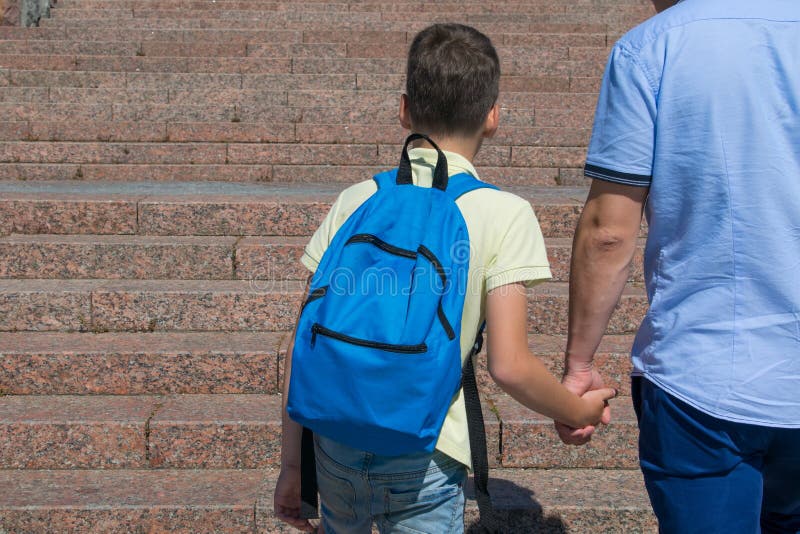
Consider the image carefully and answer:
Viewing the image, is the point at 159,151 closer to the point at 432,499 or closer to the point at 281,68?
the point at 281,68

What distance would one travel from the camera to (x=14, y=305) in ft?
14.1

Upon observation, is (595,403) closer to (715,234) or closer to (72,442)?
(715,234)

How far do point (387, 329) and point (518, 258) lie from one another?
317 mm

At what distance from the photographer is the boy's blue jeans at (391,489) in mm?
1753

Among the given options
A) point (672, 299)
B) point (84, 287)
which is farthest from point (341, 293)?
point (84, 287)

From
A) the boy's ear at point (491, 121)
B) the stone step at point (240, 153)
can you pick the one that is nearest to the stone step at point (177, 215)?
the stone step at point (240, 153)

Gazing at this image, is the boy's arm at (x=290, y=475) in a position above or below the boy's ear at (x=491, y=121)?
below

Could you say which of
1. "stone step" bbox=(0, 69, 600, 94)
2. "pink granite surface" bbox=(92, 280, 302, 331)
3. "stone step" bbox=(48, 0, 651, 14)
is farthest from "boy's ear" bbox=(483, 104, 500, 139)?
"stone step" bbox=(48, 0, 651, 14)

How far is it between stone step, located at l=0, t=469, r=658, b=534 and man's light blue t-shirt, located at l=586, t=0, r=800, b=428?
1.70 meters

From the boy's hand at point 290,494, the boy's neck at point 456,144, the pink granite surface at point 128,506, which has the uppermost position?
the boy's neck at point 456,144

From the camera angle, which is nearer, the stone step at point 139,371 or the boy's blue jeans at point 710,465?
Answer: the boy's blue jeans at point 710,465

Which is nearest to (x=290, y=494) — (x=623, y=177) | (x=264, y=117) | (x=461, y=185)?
(x=461, y=185)

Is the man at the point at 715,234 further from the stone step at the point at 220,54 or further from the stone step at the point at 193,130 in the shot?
the stone step at the point at 220,54

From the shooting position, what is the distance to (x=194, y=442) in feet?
11.7
